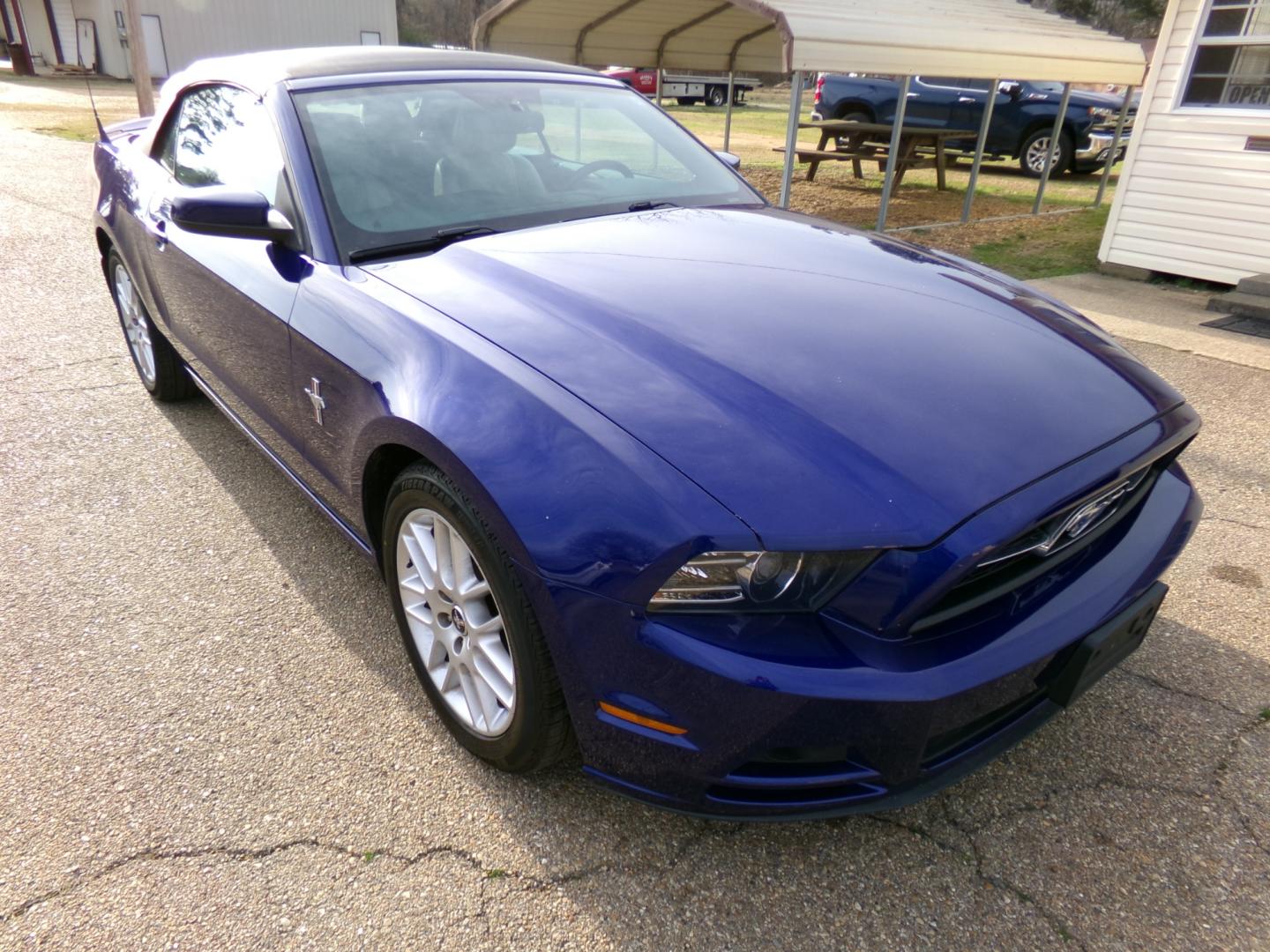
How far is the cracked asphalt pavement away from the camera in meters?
1.77

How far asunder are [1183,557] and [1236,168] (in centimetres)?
530

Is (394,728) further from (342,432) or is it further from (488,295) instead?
(488,295)

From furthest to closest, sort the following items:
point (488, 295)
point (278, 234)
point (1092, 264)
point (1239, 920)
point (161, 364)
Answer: point (1092, 264)
point (161, 364)
point (278, 234)
point (488, 295)
point (1239, 920)

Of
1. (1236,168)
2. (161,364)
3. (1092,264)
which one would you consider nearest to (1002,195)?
(1092,264)

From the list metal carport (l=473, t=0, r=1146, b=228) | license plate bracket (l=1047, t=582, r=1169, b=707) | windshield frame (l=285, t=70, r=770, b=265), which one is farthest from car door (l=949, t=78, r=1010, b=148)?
license plate bracket (l=1047, t=582, r=1169, b=707)

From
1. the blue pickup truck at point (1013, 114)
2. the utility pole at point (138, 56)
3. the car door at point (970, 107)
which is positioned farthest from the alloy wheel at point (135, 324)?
the car door at point (970, 107)

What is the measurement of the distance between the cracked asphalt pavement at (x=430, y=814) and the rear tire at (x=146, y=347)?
48.4 inches

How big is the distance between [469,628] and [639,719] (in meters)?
0.53

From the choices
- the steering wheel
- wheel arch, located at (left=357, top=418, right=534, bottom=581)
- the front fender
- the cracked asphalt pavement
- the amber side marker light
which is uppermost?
the steering wheel

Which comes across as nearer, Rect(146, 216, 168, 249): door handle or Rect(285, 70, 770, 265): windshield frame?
Rect(285, 70, 770, 265): windshield frame

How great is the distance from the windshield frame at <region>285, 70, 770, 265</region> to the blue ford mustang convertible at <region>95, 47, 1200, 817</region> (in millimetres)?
16

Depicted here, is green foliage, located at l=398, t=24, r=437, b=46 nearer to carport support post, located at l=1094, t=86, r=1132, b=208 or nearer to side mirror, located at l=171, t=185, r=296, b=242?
carport support post, located at l=1094, t=86, r=1132, b=208

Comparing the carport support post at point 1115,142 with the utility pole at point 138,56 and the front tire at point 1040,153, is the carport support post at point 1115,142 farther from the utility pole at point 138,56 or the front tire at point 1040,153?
the utility pole at point 138,56

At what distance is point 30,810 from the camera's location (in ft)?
6.61
